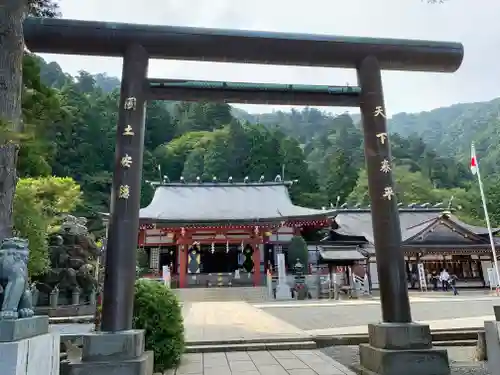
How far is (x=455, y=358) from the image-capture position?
20.1ft

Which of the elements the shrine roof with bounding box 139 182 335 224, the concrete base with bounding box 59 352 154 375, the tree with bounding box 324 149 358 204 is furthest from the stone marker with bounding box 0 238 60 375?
the tree with bounding box 324 149 358 204

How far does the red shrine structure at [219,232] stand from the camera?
821 inches

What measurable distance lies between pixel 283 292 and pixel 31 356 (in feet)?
51.5

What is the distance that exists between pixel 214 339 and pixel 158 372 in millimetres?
2149

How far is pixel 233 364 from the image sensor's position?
554cm

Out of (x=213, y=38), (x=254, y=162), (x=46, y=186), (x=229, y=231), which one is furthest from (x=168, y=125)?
(x=213, y=38)

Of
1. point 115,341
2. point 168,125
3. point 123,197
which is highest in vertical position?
point 168,125

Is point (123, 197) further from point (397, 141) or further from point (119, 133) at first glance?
point (397, 141)

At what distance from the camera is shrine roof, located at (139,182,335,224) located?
20859 mm

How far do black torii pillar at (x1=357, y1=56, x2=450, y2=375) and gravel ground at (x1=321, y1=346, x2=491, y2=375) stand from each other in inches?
32.1

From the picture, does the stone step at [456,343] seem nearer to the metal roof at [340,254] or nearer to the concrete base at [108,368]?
the concrete base at [108,368]

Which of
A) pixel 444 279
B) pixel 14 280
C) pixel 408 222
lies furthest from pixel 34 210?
pixel 408 222

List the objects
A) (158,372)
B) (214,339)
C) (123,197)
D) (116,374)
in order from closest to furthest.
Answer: (116,374), (123,197), (158,372), (214,339)

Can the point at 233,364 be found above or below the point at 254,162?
below
